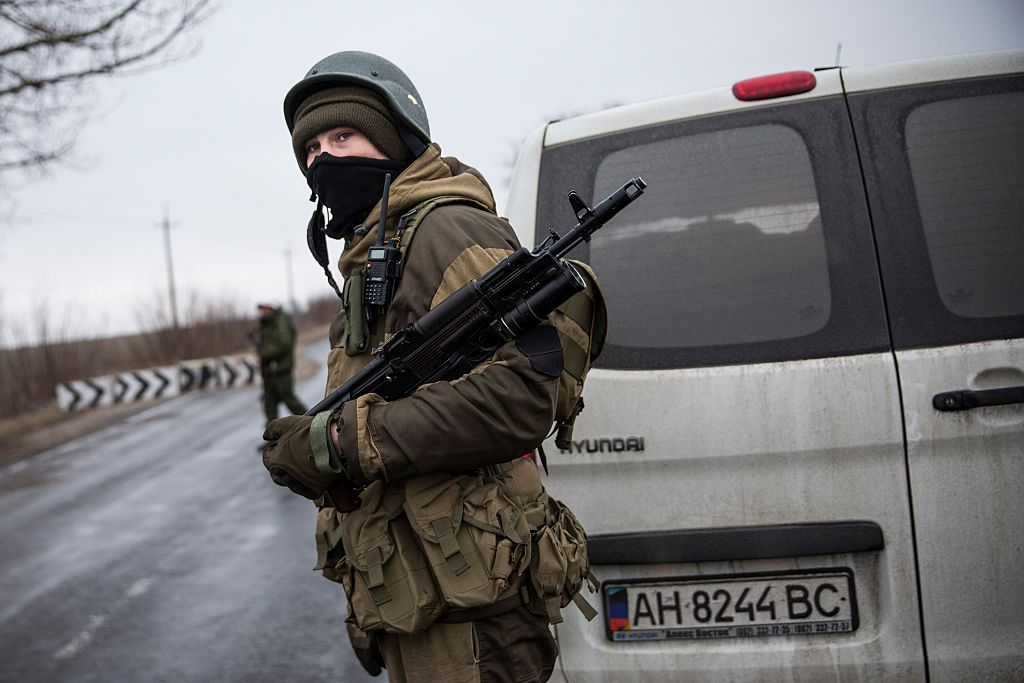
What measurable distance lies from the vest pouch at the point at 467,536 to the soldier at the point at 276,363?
1113cm

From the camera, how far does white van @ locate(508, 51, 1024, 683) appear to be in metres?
2.49

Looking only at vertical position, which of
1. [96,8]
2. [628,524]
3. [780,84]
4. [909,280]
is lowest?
[628,524]

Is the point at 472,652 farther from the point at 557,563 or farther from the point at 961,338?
the point at 961,338

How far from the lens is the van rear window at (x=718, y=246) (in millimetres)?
2629

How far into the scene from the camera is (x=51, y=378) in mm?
23672

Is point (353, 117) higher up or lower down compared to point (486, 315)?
higher up

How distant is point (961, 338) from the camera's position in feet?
8.24

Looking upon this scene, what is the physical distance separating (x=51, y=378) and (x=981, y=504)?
2423cm

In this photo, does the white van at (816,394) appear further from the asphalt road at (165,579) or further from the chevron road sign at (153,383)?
the chevron road sign at (153,383)

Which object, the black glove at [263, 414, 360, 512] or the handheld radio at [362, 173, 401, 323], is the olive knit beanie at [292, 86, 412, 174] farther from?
the black glove at [263, 414, 360, 512]

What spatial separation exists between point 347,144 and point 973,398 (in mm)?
1623

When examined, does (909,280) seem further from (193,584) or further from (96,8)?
(96,8)

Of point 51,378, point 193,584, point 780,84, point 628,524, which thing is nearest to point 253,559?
point 193,584

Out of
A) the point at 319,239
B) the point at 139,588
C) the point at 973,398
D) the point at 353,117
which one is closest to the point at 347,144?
the point at 353,117
